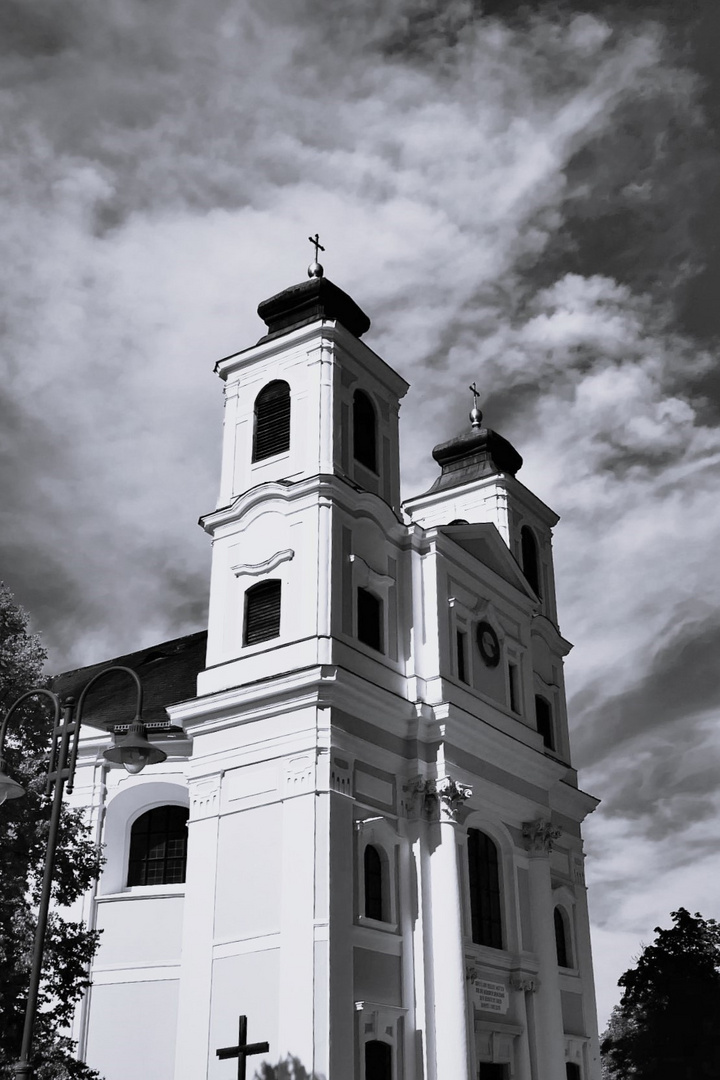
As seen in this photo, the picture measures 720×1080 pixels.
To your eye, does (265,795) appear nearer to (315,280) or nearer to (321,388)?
(321,388)

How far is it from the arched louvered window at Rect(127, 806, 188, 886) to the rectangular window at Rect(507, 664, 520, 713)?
724 cm

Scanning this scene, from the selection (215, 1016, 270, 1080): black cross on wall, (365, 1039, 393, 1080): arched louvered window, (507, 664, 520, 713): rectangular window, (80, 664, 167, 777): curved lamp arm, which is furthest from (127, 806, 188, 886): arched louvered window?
(80, 664, 167, 777): curved lamp arm

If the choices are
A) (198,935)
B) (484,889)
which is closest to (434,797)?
(484,889)

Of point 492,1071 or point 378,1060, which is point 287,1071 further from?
point 492,1071

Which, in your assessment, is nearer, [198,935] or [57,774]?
[57,774]

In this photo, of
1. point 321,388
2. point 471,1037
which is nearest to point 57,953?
point 471,1037

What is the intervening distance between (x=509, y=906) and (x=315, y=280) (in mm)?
13341

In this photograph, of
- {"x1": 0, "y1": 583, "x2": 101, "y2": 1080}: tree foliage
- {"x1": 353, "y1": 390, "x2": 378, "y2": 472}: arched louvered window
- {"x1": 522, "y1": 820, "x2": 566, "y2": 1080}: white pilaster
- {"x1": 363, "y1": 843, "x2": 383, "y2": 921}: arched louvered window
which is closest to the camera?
{"x1": 0, "y1": 583, "x2": 101, "y2": 1080}: tree foliage

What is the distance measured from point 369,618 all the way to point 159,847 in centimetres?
644

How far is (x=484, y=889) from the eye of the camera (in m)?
23.5

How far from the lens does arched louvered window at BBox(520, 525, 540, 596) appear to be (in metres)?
30.4

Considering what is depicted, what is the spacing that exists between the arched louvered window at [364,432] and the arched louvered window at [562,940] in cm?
1025

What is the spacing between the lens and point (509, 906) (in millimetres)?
23938

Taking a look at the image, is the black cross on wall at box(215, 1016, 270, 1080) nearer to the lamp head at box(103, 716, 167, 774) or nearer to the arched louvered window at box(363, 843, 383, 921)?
the arched louvered window at box(363, 843, 383, 921)
